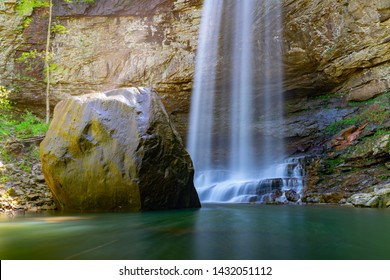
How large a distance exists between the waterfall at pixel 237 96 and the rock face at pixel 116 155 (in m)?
5.20

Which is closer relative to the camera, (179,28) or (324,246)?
(324,246)

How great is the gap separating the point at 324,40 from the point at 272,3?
256 centimetres

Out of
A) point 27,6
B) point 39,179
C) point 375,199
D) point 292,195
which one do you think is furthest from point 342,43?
point 27,6

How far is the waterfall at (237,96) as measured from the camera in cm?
1314

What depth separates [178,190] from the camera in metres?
6.38

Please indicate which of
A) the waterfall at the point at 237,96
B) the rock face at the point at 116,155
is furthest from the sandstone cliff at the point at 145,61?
the rock face at the point at 116,155

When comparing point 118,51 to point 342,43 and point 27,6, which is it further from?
point 342,43

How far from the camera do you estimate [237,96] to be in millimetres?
15008

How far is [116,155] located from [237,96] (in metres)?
10.2

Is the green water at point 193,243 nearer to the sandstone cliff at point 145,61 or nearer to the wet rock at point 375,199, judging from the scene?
the wet rock at point 375,199

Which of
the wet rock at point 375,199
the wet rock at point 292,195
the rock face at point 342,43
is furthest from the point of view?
the rock face at point 342,43
